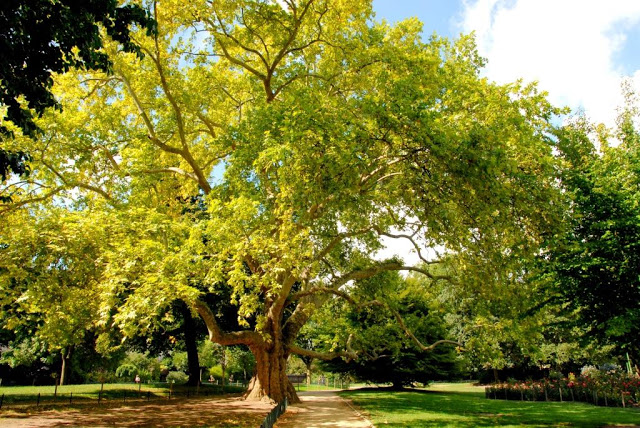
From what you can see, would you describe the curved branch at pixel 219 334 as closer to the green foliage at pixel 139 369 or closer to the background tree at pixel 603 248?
the background tree at pixel 603 248

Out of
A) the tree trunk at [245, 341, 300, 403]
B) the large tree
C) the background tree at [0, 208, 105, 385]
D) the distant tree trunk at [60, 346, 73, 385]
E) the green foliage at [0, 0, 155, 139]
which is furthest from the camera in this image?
the distant tree trunk at [60, 346, 73, 385]

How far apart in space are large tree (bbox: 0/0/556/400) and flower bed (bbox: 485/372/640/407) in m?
10.0

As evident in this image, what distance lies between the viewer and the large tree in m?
10.5

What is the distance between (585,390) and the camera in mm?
21766

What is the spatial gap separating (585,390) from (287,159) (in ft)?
72.2

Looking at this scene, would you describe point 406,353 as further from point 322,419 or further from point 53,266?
point 53,266

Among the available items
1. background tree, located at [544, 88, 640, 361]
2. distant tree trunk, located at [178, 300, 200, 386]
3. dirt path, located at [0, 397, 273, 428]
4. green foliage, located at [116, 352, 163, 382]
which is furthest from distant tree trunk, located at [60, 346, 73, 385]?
background tree, located at [544, 88, 640, 361]

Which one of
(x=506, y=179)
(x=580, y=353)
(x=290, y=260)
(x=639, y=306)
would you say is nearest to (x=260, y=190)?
(x=290, y=260)

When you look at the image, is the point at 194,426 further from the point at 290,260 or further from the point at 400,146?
the point at 400,146

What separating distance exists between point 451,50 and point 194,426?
16254 millimetres

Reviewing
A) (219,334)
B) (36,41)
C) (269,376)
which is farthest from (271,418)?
(36,41)

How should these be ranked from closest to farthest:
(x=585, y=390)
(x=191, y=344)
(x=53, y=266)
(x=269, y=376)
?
1. (x=53, y=266)
2. (x=269, y=376)
3. (x=585, y=390)
4. (x=191, y=344)

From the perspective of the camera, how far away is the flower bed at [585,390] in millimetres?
18844

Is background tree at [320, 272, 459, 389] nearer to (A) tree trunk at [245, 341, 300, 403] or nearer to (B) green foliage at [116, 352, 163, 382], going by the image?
(A) tree trunk at [245, 341, 300, 403]
